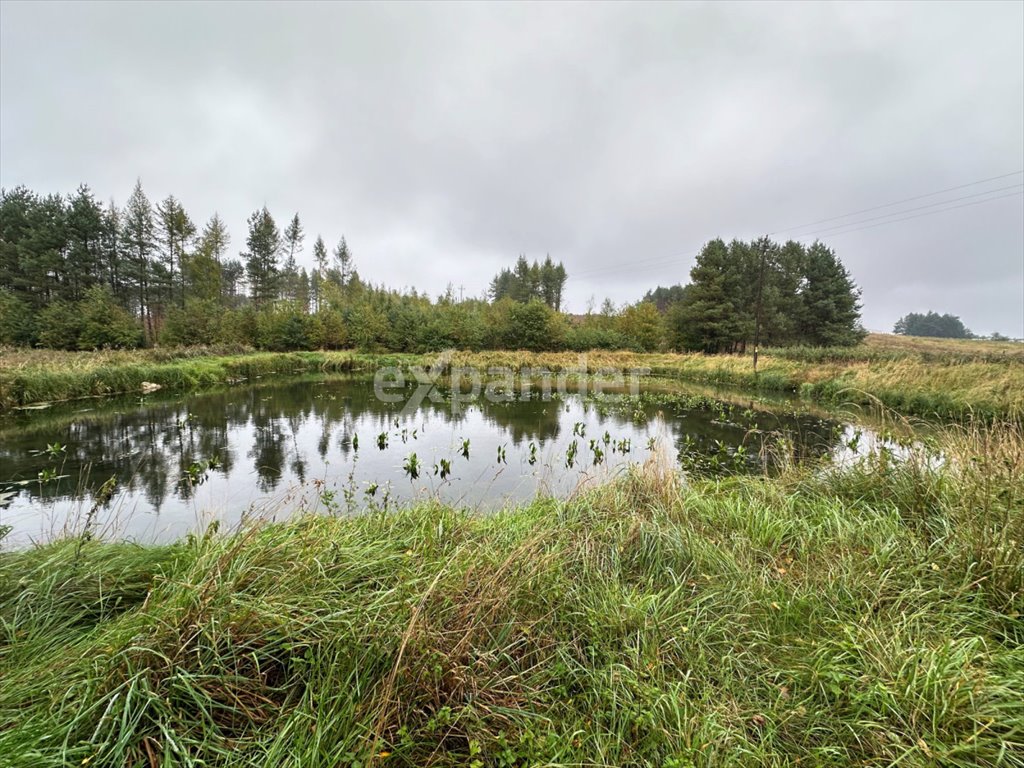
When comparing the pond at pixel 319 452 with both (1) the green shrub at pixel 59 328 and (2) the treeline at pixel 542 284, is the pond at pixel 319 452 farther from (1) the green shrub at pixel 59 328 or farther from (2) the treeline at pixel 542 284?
(2) the treeline at pixel 542 284

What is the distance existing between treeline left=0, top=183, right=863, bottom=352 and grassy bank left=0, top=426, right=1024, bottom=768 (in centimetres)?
2822

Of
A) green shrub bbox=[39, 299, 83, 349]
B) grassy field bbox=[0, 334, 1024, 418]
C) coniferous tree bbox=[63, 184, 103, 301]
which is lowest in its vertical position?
grassy field bbox=[0, 334, 1024, 418]

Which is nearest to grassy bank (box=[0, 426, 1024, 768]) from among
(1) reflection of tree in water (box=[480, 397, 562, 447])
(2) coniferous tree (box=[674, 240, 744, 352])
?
(1) reflection of tree in water (box=[480, 397, 562, 447])

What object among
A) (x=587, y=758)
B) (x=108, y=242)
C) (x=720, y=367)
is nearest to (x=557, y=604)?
(x=587, y=758)

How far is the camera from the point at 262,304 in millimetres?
35875

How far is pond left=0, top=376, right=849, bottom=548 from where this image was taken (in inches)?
189

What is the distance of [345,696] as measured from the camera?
1.62 metres

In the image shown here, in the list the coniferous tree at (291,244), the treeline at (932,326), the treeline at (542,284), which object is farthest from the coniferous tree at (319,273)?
the treeline at (932,326)

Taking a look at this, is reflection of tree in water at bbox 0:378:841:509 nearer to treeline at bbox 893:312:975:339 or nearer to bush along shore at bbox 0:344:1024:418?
bush along shore at bbox 0:344:1024:418

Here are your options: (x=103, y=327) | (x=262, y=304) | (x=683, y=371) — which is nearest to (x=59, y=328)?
(x=103, y=327)

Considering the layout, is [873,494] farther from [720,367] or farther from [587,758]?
[720,367]

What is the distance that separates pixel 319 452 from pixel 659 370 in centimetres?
2356

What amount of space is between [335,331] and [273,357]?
25.6 ft

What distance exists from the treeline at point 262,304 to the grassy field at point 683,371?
13.7 ft
